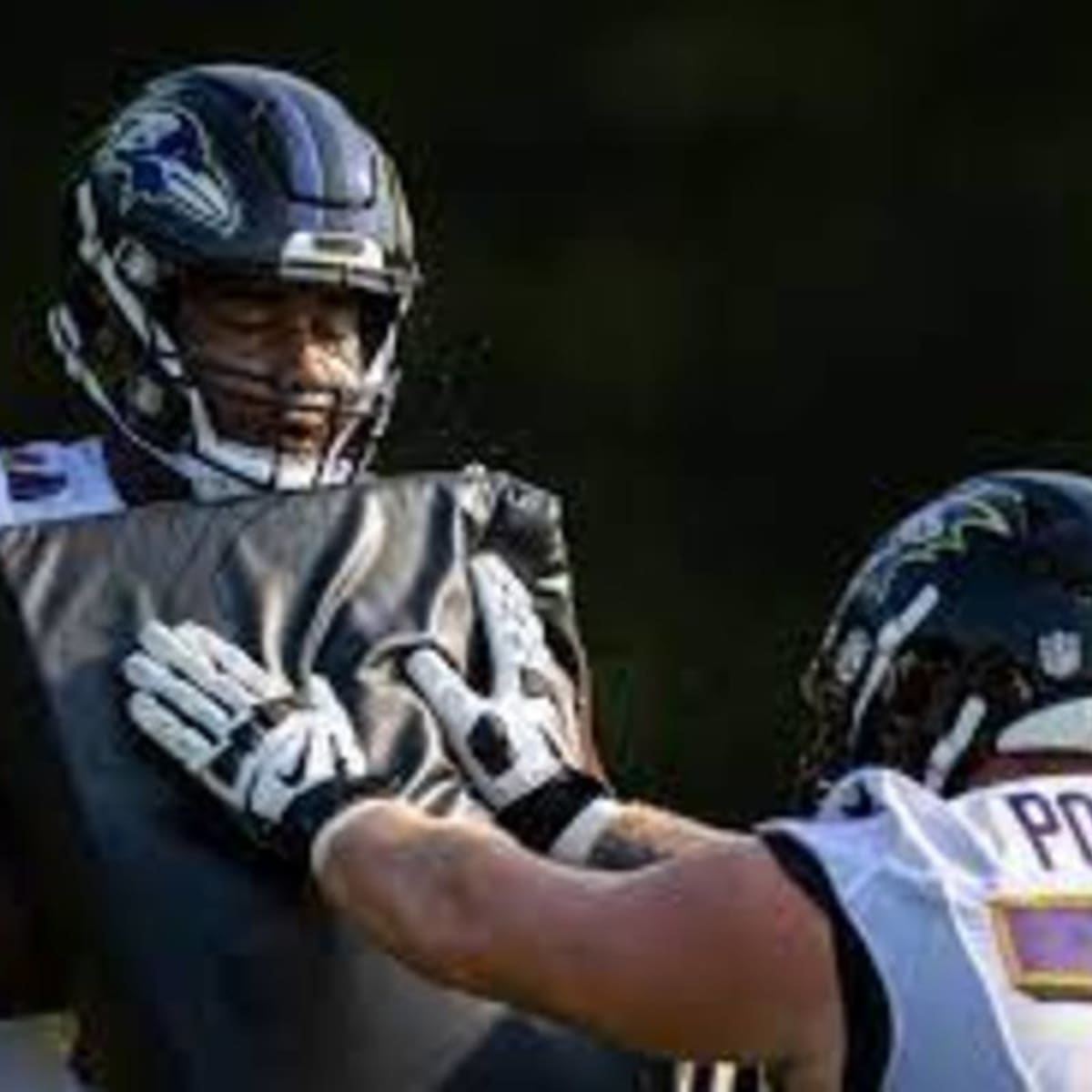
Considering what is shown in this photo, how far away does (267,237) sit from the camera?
12.2 feet

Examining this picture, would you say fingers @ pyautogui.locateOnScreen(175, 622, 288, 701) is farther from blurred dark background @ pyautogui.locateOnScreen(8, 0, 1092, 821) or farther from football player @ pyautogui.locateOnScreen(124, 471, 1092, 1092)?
blurred dark background @ pyautogui.locateOnScreen(8, 0, 1092, 821)

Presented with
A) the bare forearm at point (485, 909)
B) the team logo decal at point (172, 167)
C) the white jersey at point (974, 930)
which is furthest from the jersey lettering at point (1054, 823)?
the team logo decal at point (172, 167)

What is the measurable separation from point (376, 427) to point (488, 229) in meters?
2.67

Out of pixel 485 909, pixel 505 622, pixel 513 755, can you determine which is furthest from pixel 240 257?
pixel 485 909

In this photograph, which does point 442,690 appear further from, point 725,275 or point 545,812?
point 725,275

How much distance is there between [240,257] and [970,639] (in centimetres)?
90

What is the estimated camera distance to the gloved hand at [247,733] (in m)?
3.19

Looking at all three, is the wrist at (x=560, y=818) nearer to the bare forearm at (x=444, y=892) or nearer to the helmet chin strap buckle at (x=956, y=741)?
the bare forearm at (x=444, y=892)

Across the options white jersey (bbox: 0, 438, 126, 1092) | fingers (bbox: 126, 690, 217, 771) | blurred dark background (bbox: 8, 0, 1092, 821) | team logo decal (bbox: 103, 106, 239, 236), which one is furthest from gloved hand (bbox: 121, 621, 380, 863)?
blurred dark background (bbox: 8, 0, 1092, 821)

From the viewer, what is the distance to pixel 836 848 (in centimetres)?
296

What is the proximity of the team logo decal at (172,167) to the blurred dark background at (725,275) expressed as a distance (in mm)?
2513

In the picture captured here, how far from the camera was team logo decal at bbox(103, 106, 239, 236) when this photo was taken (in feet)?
12.3

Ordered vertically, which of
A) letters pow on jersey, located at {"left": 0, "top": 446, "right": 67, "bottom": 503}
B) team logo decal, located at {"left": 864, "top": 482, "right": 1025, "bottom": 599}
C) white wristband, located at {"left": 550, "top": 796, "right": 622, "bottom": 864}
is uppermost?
team logo decal, located at {"left": 864, "top": 482, "right": 1025, "bottom": 599}

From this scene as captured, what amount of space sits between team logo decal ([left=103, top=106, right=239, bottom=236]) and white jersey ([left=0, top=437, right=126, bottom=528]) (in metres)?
0.24
